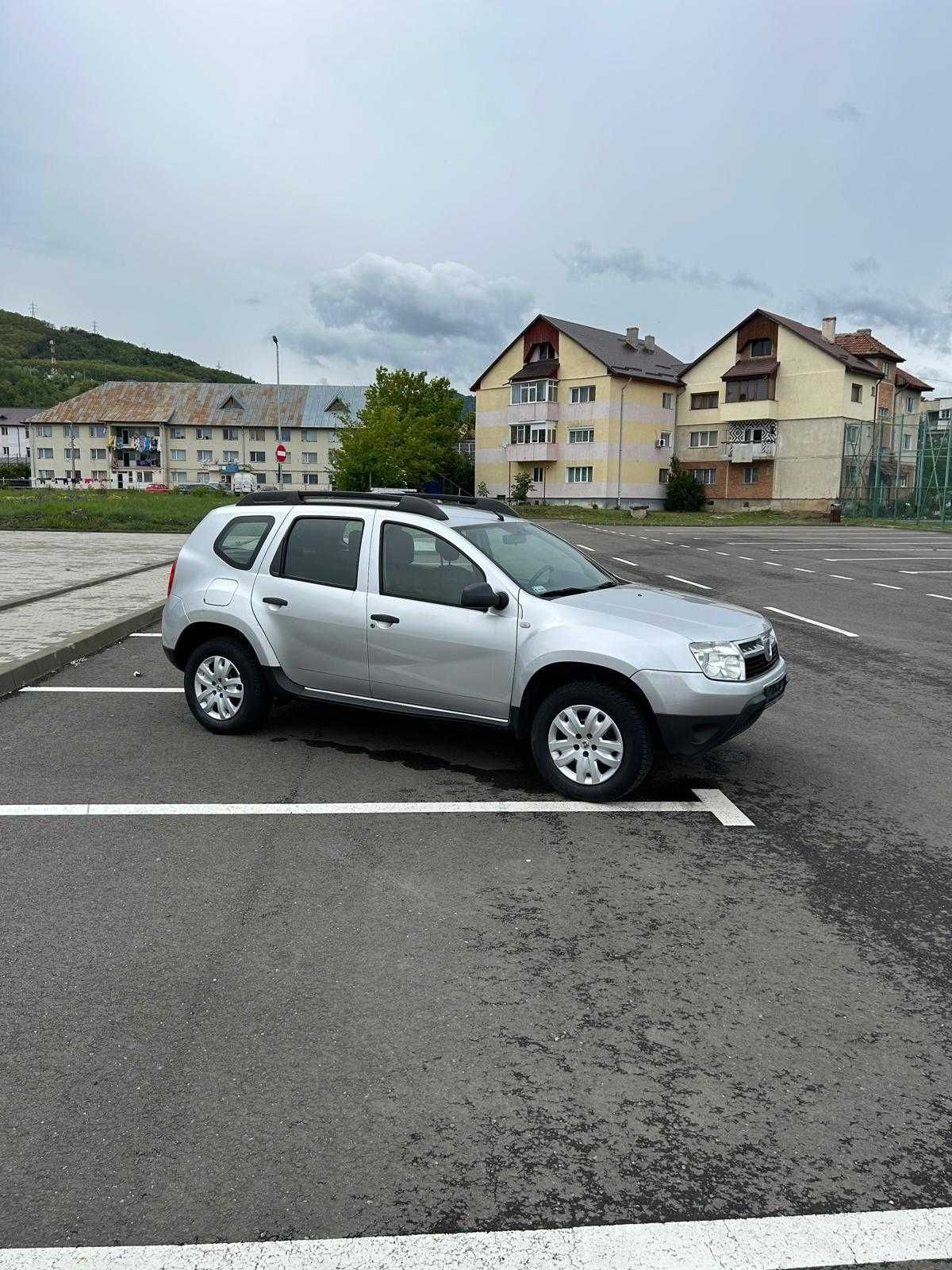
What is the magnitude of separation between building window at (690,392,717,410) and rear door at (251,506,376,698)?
2601 inches

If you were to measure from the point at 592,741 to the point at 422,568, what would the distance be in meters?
1.57

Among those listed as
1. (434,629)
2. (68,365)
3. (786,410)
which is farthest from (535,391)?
(68,365)

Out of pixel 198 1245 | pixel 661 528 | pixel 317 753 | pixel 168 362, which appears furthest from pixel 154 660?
pixel 168 362

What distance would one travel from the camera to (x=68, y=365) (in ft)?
578

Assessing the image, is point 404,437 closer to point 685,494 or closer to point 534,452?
point 534,452

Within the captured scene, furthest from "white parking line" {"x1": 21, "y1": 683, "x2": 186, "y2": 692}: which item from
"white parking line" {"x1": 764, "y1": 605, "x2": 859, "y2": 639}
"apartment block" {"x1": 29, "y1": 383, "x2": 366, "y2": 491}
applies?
"apartment block" {"x1": 29, "y1": 383, "x2": 366, "y2": 491}

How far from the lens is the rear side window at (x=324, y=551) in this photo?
21.3 feet

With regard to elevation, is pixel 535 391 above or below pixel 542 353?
below

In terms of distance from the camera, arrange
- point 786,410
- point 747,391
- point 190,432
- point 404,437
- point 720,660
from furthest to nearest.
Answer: point 190,432 → point 404,437 → point 747,391 → point 786,410 → point 720,660

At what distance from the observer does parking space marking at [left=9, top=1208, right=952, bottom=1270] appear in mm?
2262

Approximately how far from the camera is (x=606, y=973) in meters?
3.62

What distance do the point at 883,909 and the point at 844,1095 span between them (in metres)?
1.43

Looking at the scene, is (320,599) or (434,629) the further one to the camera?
(320,599)

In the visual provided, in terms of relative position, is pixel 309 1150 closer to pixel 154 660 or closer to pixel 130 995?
pixel 130 995
